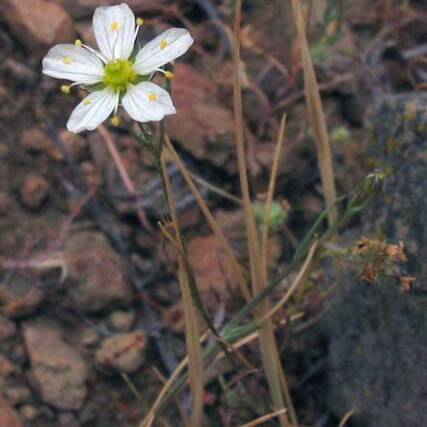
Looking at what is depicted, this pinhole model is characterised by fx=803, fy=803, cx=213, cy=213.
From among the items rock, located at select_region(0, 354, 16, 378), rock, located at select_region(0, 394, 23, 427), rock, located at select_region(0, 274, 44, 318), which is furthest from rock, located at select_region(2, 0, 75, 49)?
rock, located at select_region(0, 394, 23, 427)

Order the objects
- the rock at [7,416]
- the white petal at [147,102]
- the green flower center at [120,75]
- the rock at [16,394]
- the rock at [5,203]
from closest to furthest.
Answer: the white petal at [147,102] < the green flower center at [120,75] < the rock at [7,416] < the rock at [16,394] < the rock at [5,203]

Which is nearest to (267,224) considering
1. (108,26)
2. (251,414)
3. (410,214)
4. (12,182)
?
(410,214)

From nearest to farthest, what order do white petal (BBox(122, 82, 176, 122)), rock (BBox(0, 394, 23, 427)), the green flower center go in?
white petal (BBox(122, 82, 176, 122)) < the green flower center < rock (BBox(0, 394, 23, 427))

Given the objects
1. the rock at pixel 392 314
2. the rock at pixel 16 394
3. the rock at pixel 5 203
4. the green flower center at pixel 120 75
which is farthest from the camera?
the rock at pixel 5 203

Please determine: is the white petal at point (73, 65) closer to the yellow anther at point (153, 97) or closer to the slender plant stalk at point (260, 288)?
the yellow anther at point (153, 97)

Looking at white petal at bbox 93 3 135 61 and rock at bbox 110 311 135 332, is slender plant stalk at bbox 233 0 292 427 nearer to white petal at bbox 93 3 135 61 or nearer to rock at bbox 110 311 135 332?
white petal at bbox 93 3 135 61

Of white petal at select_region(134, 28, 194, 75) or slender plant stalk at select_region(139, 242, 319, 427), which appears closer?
white petal at select_region(134, 28, 194, 75)

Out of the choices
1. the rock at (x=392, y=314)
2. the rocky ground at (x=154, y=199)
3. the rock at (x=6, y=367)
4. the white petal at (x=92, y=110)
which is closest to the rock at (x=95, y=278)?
the rocky ground at (x=154, y=199)

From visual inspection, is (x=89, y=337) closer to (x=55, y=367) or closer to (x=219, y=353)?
(x=55, y=367)

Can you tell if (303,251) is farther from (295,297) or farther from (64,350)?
(64,350)
